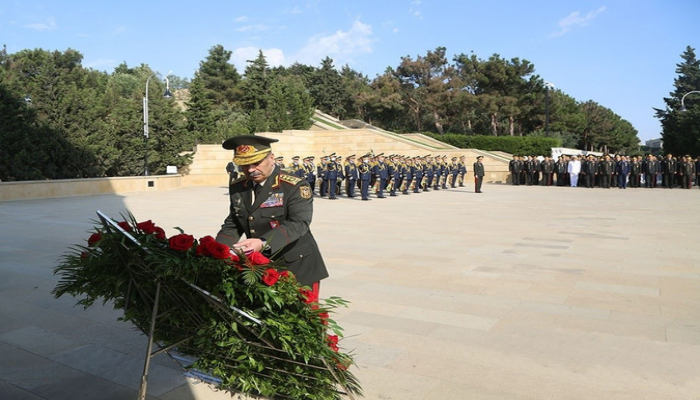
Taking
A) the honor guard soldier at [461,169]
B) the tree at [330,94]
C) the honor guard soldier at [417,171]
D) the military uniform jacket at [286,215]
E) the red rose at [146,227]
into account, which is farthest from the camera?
the tree at [330,94]

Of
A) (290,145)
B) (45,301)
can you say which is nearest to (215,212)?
(45,301)

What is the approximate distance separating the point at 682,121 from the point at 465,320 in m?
36.2

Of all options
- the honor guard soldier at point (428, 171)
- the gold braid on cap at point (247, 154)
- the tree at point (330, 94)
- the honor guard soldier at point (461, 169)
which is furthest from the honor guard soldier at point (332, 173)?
the tree at point (330, 94)

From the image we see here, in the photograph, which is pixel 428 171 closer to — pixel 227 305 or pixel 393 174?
pixel 393 174

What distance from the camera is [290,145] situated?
31.5 m

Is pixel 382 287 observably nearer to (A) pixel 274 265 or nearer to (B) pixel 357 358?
(B) pixel 357 358

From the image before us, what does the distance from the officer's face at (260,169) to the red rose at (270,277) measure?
88 cm

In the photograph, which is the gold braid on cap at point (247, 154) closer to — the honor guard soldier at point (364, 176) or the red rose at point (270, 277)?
the red rose at point (270, 277)

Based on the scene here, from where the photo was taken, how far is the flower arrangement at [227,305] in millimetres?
2410

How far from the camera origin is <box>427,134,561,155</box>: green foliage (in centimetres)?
3662

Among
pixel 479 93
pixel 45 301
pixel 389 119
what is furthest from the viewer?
pixel 389 119

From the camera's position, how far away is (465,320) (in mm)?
4730

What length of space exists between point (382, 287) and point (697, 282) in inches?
150

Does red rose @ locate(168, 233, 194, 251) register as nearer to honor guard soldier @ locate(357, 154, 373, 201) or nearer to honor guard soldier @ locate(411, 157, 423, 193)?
honor guard soldier @ locate(357, 154, 373, 201)
